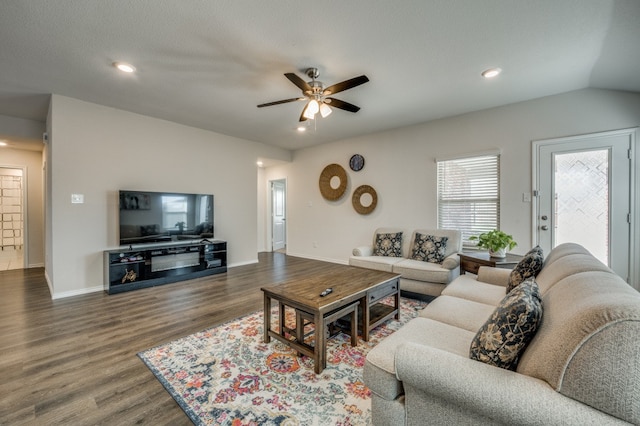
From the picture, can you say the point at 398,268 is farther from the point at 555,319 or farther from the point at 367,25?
the point at 367,25

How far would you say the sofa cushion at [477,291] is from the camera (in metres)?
2.27

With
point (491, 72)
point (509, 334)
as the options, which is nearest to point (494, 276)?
point (509, 334)

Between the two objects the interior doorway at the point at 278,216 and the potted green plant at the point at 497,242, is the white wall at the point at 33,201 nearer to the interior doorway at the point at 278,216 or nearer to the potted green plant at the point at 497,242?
the interior doorway at the point at 278,216

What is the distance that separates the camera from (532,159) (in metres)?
3.70

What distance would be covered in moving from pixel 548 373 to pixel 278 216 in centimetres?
725

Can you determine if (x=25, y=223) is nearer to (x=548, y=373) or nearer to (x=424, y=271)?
(x=424, y=271)

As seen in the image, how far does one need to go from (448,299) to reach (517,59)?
245 centimetres

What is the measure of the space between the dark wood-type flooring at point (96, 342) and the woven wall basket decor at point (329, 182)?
2.31m

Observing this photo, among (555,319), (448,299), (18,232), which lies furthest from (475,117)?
(18,232)

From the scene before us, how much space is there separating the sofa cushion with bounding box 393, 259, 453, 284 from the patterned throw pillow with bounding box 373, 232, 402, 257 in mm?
478

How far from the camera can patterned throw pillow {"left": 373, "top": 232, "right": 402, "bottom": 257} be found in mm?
4247

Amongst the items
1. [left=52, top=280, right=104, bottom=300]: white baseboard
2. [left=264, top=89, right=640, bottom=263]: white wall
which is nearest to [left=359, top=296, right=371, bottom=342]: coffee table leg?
[left=264, top=89, right=640, bottom=263]: white wall

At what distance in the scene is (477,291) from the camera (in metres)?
2.43

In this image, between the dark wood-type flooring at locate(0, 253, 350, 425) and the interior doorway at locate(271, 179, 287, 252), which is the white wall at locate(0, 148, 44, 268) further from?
the interior doorway at locate(271, 179, 287, 252)
